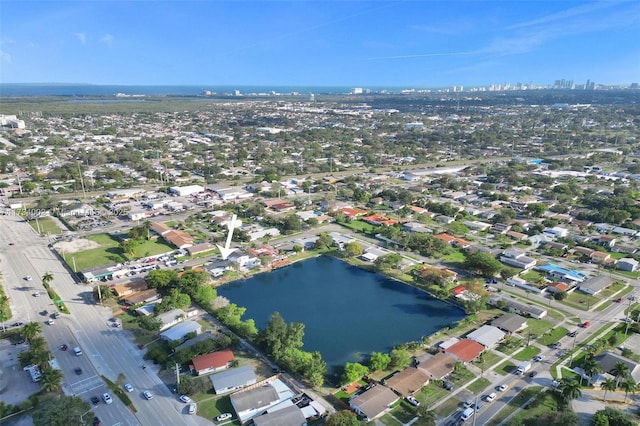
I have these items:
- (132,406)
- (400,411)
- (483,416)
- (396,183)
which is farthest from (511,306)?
(396,183)

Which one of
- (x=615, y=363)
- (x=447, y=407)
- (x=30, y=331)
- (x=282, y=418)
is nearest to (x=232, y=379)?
(x=282, y=418)

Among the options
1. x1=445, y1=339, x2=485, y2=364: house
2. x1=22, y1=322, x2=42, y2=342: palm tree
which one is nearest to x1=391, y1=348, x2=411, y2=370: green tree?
x1=445, y1=339, x2=485, y2=364: house

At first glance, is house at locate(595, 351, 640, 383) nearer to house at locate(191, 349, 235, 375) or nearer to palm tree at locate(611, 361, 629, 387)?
palm tree at locate(611, 361, 629, 387)

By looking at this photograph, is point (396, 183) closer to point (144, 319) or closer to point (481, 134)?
point (144, 319)

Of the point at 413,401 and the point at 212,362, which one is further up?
the point at 212,362

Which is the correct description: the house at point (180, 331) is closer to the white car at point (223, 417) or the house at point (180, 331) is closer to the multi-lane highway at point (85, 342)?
the multi-lane highway at point (85, 342)

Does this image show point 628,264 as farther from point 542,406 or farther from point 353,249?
point 353,249

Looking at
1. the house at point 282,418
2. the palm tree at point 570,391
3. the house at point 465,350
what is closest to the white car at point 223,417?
the house at point 282,418

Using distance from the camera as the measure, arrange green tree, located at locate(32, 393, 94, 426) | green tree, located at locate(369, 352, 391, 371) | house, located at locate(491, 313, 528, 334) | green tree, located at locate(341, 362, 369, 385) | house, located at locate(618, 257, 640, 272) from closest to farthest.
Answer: green tree, located at locate(32, 393, 94, 426)
green tree, located at locate(341, 362, 369, 385)
green tree, located at locate(369, 352, 391, 371)
house, located at locate(491, 313, 528, 334)
house, located at locate(618, 257, 640, 272)
